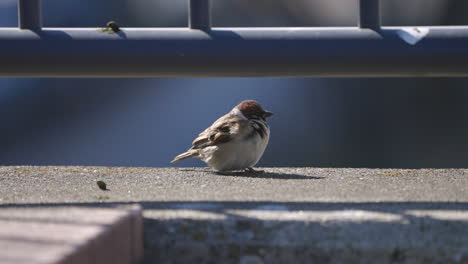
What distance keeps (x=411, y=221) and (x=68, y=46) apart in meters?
1.09

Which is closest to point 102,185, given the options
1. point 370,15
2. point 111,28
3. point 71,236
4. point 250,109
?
point 111,28

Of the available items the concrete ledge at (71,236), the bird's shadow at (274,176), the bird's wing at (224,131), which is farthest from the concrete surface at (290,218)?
the bird's wing at (224,131)

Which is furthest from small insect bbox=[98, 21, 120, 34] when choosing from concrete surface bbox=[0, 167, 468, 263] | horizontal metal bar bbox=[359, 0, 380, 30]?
horizontal metal bar bbox=[359, 0, 380, 30]

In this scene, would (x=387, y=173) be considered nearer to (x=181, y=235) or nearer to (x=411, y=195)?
(x=411, y=195)

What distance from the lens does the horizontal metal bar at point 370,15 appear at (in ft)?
7.94

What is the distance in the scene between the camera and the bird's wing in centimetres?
395

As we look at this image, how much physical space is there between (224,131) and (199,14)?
158 centimetres

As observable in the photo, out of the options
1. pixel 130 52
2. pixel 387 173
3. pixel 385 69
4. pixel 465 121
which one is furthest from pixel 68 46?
pixel 465 121

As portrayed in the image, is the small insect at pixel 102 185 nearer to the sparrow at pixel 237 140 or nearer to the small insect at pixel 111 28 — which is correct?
the small insect at pixel 111 28

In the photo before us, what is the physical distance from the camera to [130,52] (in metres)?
2.39

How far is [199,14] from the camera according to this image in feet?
8.07

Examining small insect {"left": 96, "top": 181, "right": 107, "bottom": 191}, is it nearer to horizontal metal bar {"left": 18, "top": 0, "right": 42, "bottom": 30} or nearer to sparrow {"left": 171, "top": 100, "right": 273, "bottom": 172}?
horizontal metal bar {"left": 18, "top": 0, "right": 42, "bottom": 30}

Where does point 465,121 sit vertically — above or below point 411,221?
below

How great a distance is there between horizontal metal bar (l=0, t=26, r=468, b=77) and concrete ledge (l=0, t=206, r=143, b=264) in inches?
26.7
